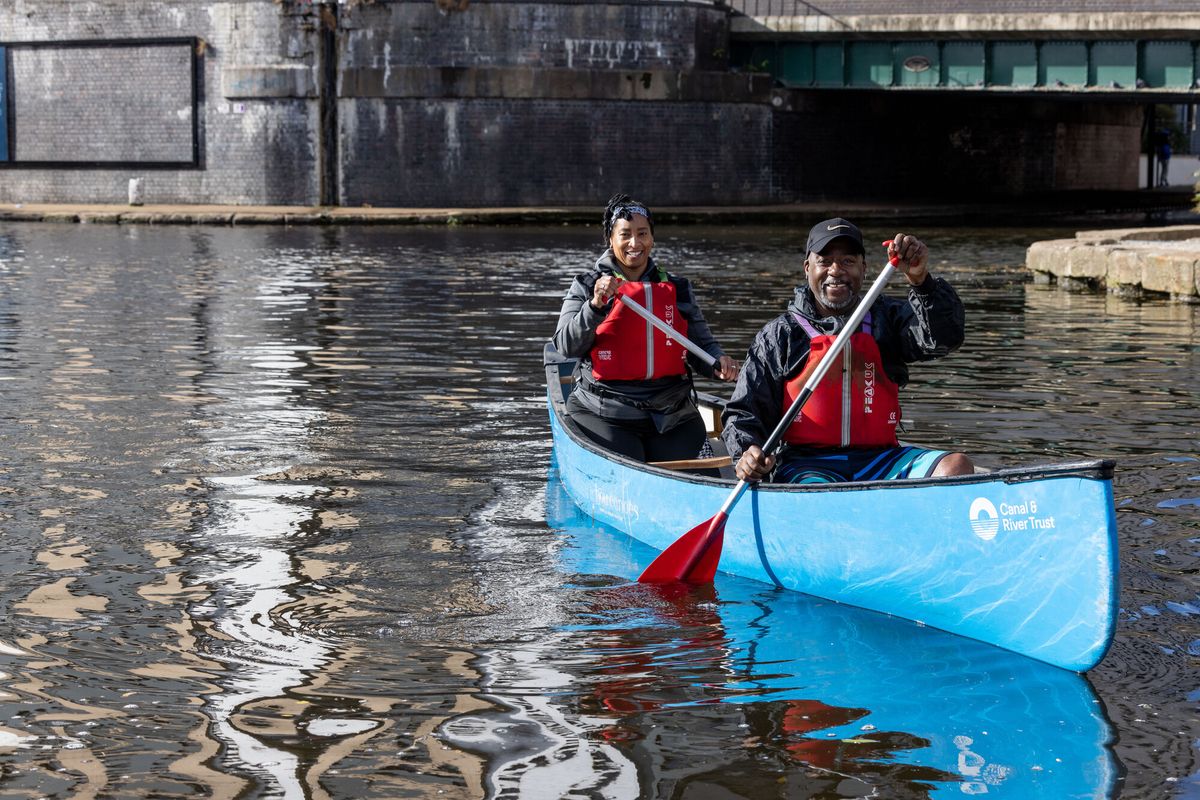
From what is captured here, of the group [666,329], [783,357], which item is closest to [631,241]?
[666,329]

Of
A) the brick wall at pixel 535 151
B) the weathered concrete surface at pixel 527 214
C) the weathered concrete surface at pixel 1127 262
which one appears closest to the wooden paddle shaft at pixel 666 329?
the weathered concrete surface at pixel 1127 262

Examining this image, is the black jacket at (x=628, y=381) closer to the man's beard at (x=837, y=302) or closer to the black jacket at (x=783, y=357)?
the black jacket at (x=783, y=357)

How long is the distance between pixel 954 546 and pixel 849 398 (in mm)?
961

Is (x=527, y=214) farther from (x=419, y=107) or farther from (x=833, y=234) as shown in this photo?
(x=833, y=234)

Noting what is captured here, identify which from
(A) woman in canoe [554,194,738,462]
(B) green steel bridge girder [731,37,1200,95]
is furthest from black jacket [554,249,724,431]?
(B) green steel bridge girder [731,37,1200,95]

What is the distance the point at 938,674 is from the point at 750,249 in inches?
886

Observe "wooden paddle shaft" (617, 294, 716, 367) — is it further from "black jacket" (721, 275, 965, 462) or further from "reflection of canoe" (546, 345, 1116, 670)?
"black jacket" (721, 275, 965, 462)

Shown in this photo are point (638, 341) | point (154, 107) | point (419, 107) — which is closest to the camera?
point (638, 341)

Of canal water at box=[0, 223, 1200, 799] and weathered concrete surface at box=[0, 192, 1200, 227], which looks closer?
canal water at box=[0, 223, 1200, 799]

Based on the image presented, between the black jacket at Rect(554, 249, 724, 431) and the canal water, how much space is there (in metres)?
0.62

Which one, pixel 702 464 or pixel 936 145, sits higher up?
pixel 936 145

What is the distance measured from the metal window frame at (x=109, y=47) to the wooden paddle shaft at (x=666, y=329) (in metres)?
31.7

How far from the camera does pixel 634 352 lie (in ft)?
25.6

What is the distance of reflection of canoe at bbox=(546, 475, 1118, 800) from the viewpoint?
4.58 metres
